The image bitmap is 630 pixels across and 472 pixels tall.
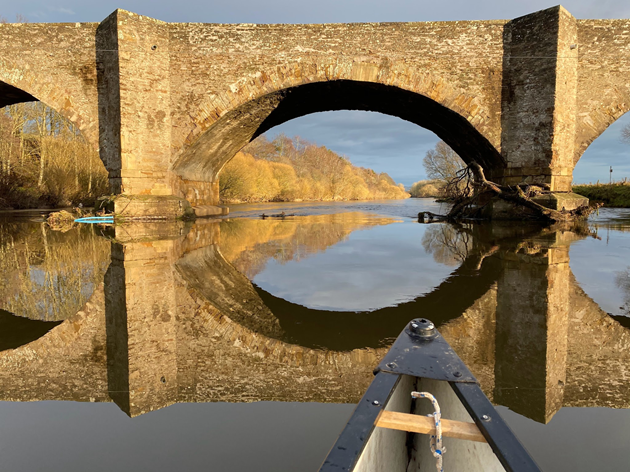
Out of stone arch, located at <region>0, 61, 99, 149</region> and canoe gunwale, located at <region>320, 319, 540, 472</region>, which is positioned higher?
stone arch, located at <region>0, 61, 99, 149</region>

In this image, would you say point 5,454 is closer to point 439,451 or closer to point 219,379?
point 219,379

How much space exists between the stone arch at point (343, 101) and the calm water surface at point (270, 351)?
644 cm

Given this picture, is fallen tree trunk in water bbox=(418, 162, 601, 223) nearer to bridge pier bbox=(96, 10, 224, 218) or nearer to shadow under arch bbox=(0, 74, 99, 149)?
bridge pier bbox=(96, 10, 224, 218)

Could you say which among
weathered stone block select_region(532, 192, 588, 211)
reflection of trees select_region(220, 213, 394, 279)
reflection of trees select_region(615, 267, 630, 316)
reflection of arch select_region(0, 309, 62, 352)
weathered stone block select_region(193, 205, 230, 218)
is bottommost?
reflection of arch select_region(0, 309, 62, 352)

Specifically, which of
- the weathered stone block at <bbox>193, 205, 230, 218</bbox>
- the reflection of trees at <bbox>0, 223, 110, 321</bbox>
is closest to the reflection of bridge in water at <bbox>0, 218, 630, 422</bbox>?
the reflection of trees at <bbox>0, 223, 110, 321</bbox>

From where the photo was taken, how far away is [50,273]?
501 cm

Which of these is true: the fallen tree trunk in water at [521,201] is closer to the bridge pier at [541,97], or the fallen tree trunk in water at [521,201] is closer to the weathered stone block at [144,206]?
the bridge pier at [541,97]

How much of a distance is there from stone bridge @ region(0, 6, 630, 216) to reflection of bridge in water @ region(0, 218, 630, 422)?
7.68 metres

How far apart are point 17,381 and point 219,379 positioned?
1152 mm

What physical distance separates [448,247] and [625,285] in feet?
10.1

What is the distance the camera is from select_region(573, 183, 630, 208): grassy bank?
22953 mm

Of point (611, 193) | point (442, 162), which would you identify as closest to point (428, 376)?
point (611, 193)

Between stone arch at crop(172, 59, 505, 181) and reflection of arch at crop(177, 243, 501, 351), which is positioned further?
stone arch at crop(172, 59, 505, 181)

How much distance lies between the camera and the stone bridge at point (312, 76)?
1073cm
